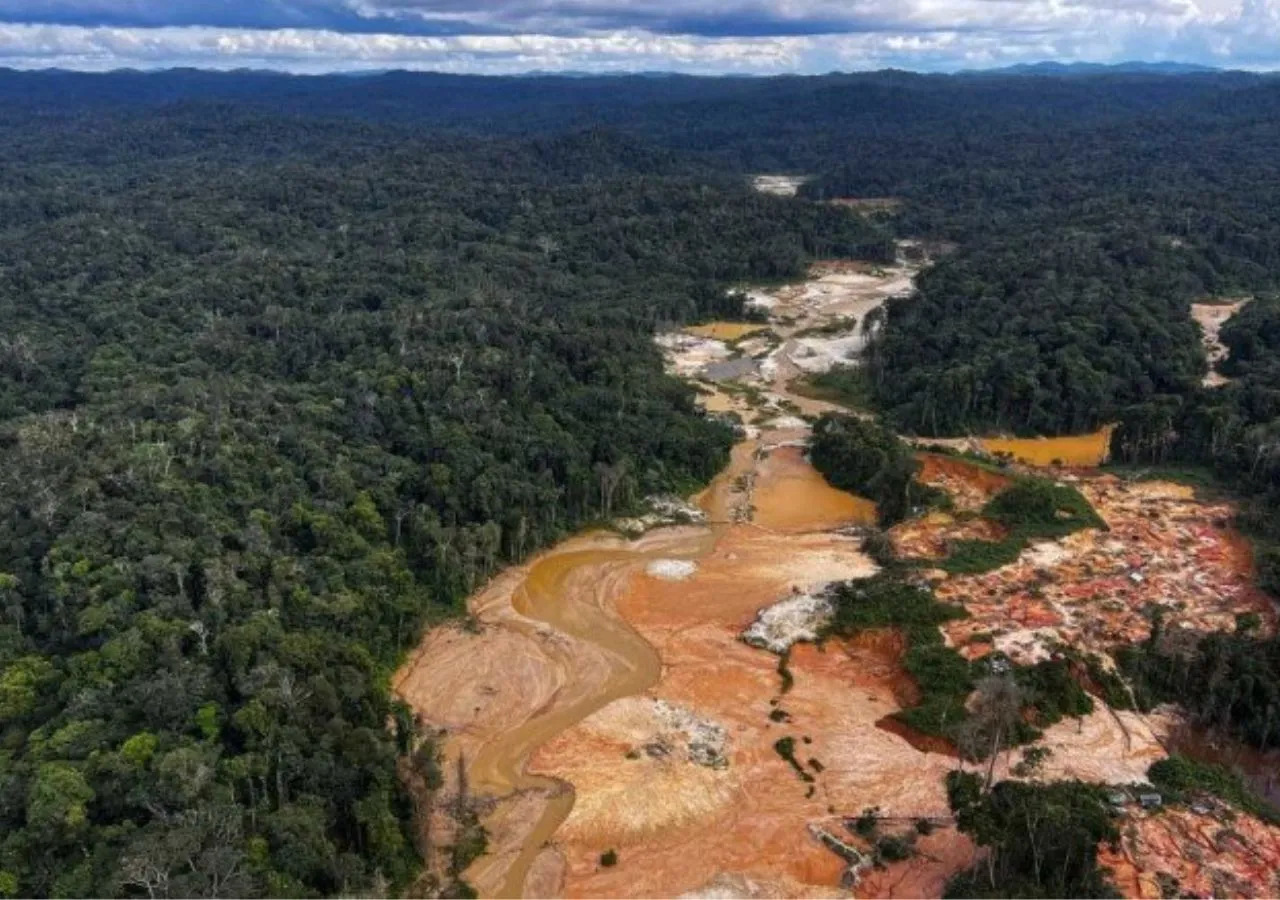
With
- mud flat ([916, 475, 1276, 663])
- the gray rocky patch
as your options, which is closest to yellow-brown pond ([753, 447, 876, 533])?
mud flat ([916, 475, 1276, 663])

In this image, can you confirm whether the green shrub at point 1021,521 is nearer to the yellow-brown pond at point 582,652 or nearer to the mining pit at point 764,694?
the mining pit at point 764,694

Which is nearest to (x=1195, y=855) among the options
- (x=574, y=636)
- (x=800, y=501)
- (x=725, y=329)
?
(x=574, y=636)

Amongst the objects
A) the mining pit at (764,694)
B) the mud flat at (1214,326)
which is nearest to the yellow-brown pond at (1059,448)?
the mining pit at (764,694)

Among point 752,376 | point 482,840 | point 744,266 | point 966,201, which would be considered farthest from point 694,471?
point 966,201

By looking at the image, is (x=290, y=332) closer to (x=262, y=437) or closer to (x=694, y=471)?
(x=262, y=437)

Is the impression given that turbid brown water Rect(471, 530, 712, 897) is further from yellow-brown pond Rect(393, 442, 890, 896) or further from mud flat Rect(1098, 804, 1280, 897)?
mud flat Rect(1098, 804, 1280, 897)

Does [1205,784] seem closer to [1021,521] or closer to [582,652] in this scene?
[1021,521]
